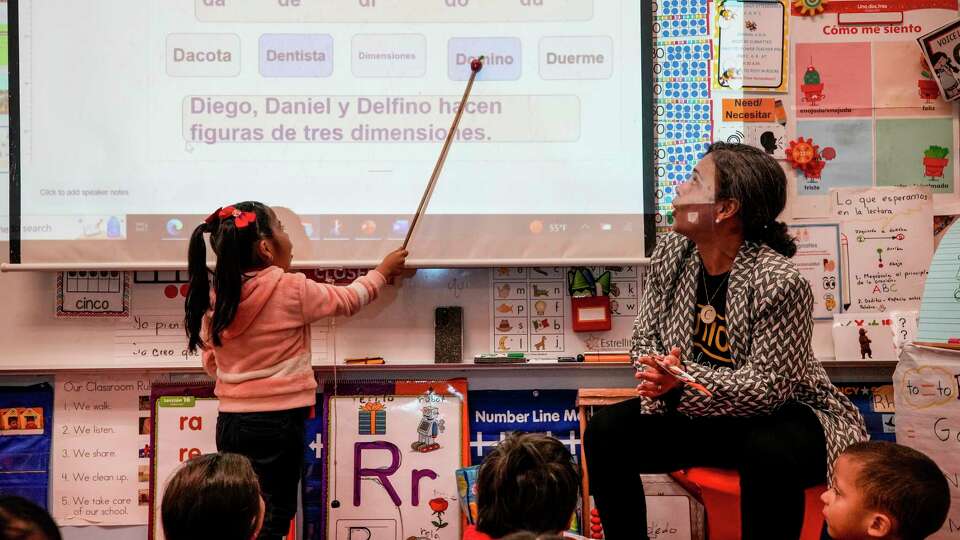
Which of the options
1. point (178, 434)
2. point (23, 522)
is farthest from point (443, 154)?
point (23, 522)

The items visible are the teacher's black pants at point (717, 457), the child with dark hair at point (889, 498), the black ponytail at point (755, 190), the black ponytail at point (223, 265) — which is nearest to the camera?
the child with dark hair at point (889, 498)

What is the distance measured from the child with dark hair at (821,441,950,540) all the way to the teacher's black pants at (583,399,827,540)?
0.13 m

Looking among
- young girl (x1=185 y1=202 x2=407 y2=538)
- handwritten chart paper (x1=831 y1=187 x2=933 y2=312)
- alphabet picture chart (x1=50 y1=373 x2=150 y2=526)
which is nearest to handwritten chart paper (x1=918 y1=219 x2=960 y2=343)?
handwritten chart paper (x1=831 y1=187 x2=933 y2=312)

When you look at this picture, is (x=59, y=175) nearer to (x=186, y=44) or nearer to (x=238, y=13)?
(x=186, y=44)

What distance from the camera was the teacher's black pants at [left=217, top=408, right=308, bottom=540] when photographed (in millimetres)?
2061

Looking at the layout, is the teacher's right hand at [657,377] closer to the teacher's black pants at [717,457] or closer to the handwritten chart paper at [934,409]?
the teacher's black pants at [717,457]

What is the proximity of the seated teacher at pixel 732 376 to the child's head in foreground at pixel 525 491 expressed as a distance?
17.4 inches

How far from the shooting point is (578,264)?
2.41m

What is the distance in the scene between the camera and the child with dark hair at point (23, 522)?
3.54 ft

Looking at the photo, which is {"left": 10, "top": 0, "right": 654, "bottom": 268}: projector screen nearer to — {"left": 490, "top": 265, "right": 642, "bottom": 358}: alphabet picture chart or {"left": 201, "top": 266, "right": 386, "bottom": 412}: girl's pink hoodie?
{"left": 490, "top": 265, "right": 642, "bottom": 358}: alphabet picture chart

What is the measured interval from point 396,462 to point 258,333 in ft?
2.10

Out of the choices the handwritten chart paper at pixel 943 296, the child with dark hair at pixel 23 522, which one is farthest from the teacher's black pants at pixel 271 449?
the handwritten chart paper at pixel 943 296

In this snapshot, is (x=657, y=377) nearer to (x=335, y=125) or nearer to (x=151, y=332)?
(x=335, y=125)

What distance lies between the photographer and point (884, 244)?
98.3 inches
